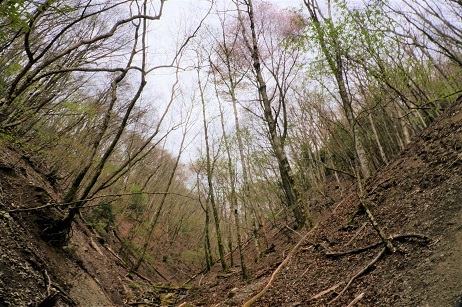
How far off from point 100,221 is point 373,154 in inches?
635

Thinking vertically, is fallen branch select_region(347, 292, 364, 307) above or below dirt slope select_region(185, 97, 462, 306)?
below

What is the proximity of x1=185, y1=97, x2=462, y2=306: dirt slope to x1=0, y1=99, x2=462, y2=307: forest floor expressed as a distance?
16 mm

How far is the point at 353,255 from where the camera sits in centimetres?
507

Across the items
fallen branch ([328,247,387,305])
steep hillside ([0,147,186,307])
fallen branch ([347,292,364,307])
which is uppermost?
steep hillside ([0,147,186,307])

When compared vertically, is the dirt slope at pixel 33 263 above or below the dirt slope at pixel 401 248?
above

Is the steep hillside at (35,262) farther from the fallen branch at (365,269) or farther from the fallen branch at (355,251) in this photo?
the fallen branch at (355,251)

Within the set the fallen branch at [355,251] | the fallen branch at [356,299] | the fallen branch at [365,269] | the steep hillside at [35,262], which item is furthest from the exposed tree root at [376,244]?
the steep hillside at [35,262]

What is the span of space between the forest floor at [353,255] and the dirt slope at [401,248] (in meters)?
0.02

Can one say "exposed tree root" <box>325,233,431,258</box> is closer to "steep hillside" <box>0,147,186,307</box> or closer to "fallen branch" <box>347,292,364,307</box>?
"fallen branch" <box>347,292,364,307</box>

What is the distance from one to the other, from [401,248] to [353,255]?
115 cm

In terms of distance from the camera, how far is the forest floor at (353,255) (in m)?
3.40

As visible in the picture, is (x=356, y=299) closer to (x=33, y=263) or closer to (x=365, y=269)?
(x=365, y=269)

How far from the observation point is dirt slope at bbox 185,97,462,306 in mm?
3211

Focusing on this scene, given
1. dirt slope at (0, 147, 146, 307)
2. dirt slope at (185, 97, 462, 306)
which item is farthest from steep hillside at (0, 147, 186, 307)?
dirt slope at (185, 97, 462, 306)
